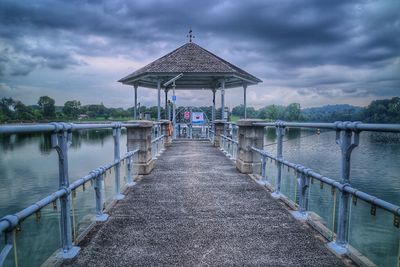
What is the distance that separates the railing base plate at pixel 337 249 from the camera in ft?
9.07

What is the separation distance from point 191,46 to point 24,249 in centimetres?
1414

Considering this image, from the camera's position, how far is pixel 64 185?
106 inches

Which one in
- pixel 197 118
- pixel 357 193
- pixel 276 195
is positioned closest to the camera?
pixel 357 193

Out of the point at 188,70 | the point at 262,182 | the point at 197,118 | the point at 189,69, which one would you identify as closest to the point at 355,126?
the point at 262,182

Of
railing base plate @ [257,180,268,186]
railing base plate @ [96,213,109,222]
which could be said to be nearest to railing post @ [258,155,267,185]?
railing base plate @ [257,180,268,186]

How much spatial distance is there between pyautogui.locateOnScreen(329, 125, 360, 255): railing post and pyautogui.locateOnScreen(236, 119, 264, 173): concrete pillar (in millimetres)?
3689

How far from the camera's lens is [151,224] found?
3586 millimetres

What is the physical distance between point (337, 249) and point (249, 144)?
402cm

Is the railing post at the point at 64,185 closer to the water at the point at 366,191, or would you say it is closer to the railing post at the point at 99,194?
the railing post at the point at 99,194

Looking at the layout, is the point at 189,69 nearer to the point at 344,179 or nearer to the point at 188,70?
the point at 188,70

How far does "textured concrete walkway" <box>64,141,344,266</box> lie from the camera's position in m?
2.70

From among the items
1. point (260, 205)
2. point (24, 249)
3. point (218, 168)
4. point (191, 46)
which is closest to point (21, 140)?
point (191, 46)

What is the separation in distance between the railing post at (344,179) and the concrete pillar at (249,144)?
3689 millimetres

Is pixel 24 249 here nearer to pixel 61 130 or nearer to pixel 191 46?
pixel 61 130
